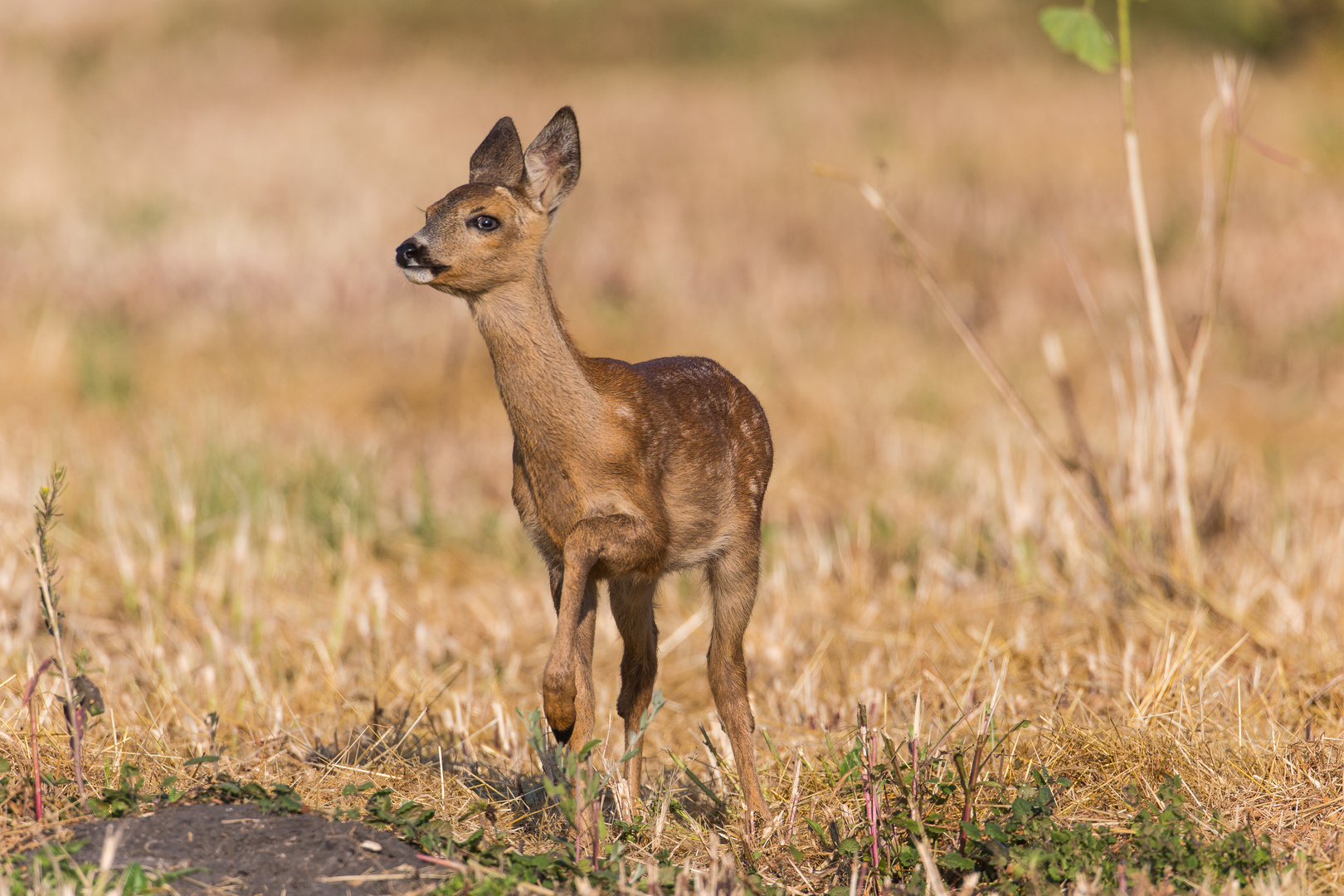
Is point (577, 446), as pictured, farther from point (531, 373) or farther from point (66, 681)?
point (66, 681)

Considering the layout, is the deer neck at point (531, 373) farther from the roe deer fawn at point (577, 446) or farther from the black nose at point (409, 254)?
the black nose at point (409, 254)

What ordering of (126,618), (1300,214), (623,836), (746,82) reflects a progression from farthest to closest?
(746,82) < (1300,214) < (126,618) < (623,836)

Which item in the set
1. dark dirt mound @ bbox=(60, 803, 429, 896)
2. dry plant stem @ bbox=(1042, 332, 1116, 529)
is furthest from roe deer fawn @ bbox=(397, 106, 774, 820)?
dry plant stem @ bbox=(1042, 332, 1116, 529)

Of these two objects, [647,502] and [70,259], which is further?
[70,259]

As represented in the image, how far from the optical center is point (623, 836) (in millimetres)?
3479

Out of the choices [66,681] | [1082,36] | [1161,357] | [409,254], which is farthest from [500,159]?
[1161,357]

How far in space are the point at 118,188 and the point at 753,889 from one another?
Result: 1292cm

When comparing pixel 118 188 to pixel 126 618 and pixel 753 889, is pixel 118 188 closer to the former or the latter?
pixel 126 618

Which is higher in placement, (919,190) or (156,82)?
(156,82)

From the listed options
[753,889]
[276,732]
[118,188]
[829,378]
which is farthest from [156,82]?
[753,889]

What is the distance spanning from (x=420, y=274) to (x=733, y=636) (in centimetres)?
133

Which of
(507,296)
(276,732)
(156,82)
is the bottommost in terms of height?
(276,732)

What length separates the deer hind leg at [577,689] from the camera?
307 centimetres

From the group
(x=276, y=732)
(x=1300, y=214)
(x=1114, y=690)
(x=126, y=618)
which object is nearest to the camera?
(x=276, y=732)
